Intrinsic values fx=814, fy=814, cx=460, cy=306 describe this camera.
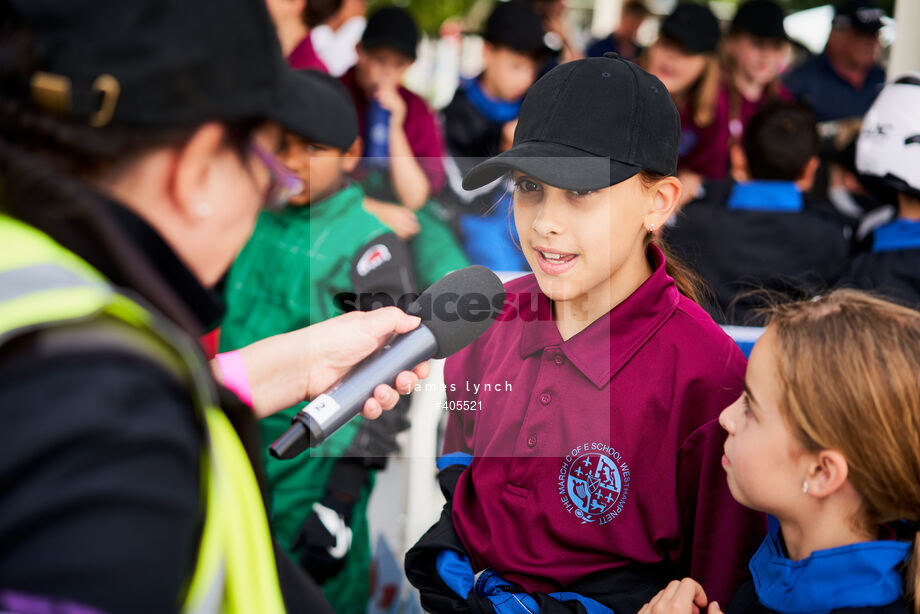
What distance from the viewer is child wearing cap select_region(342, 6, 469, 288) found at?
2215mm

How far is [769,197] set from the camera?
11.8 ft

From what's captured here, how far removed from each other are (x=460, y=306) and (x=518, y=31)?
9.46ft

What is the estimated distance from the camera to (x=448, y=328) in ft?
5.43

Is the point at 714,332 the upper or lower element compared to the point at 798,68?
upper

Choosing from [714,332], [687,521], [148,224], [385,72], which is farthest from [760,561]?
[385,72]

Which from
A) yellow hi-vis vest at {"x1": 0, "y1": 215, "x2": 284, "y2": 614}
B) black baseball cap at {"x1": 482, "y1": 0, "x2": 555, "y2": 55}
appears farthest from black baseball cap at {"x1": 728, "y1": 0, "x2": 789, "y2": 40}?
yellow hi-vis vest at {"x1": 0, "y1": 215, "x2": 284, "y2": 614}

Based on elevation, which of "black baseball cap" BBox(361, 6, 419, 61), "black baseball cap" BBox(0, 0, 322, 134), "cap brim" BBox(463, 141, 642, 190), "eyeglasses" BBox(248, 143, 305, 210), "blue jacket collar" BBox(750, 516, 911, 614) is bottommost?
"black baseball cap" BBox(361, 6, 419, 61)

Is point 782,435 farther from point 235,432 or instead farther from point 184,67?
point 184,67

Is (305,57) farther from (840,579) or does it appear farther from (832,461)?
(840,579)

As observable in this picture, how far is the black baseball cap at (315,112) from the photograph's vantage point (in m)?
1.16

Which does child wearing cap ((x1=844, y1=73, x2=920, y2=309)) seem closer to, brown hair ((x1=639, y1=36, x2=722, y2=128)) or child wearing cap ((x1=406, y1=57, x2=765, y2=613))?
brown hair ((x1=639, y1=36, x2=722, y2=128))

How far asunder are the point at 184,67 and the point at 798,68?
19.2 feet

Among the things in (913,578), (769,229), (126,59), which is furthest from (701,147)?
(126,59)

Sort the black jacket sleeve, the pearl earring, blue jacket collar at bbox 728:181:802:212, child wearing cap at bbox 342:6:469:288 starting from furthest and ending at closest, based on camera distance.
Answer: blue jacket collar at bbox 728:181:802:212 → child wearing cap at bbox 342:6:469:288 → the pearl earring → the black jacket sleeve
